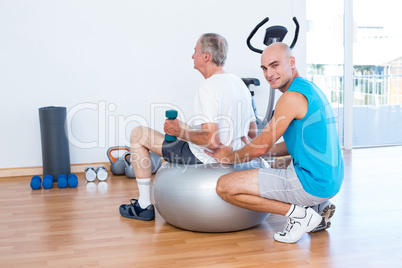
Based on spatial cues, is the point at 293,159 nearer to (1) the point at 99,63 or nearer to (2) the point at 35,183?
(2) the point at 35,183

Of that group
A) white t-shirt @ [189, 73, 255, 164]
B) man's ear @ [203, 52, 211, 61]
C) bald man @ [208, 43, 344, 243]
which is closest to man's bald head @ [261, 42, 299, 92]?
bald man @ [208, 43, 344, 243]

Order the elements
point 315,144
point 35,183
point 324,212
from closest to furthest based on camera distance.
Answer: point 315,144 → point 324,212 → point 35,183

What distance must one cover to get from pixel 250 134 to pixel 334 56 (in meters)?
2.66

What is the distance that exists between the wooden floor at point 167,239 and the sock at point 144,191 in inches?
4.3

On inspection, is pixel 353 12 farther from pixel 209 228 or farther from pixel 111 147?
pixel 209 228

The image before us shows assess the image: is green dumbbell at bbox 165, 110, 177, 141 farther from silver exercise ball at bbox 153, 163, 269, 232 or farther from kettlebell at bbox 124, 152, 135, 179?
kettlebell at bbox 124, 152, 135, 179

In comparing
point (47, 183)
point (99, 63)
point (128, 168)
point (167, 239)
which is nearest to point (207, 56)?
point (167, 239)

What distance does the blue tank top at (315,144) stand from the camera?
2049mm

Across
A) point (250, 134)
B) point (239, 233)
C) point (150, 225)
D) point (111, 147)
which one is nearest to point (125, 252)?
point (150, 225)

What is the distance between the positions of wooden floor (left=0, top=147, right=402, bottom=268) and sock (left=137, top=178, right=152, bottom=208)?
0.11 meters

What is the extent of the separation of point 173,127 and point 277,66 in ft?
1.84

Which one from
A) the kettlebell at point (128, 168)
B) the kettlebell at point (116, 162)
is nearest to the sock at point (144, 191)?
the kettlebell at point (128, 168)

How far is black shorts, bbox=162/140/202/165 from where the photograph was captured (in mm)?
2375

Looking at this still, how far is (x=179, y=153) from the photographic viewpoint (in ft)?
7.84
